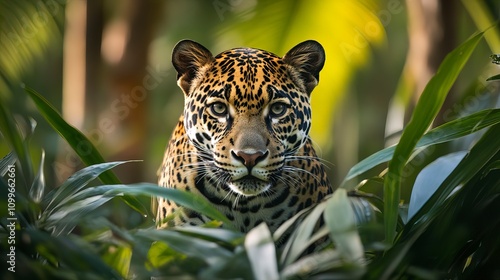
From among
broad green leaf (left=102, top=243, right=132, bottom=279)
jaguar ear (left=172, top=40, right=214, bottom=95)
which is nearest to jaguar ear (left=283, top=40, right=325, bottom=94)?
jaguar ear (left=172, top=40, right=214, bottom=95)

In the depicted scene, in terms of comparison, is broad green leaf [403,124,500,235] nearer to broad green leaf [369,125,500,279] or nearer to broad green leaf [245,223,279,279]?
broad green leaf [369,125,500,279]

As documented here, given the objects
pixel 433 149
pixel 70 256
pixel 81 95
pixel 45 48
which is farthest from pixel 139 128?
pixel 70 256

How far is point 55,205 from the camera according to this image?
2.35 metres

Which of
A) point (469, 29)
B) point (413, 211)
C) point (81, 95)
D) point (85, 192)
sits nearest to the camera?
point (85, 192)

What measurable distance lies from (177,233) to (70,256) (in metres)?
0.29

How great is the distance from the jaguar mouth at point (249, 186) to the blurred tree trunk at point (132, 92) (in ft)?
11.0

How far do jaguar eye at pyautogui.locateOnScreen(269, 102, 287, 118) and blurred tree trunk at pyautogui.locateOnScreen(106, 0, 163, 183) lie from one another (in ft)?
10.8

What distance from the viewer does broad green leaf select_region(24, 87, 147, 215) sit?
2555 mm

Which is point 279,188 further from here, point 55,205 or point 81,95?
point 81,95

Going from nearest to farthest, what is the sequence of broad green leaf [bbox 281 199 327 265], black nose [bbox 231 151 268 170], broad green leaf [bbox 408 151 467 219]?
broad green leaf [bbox 281 199 327 265] < broad green leaf [bbox 408 151 467 219] < black nose [bbox 231 151 268 170]

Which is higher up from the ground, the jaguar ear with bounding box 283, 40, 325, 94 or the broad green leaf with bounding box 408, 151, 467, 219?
the jaguar ear with bounding box 283, 40, 325, 94

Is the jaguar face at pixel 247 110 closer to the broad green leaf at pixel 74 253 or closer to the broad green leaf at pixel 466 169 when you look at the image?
the broad green leaf at pixel 466 169

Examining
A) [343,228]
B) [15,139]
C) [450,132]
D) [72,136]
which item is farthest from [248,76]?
[343,228]

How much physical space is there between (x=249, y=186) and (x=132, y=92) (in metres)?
3.82
